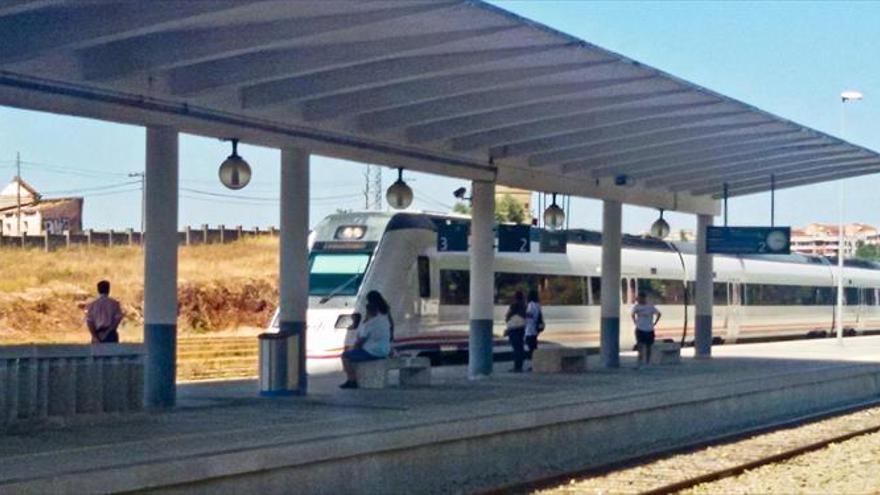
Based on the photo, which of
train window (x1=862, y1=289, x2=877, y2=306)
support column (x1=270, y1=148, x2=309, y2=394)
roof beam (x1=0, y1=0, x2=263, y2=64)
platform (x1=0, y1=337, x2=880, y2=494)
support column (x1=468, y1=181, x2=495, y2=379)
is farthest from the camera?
train window (x1=862, y1=289, x2=877, y2=306)

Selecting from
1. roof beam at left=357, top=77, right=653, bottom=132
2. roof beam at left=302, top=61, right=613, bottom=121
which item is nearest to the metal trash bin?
roof beam at left=302, top=61, right=613, bottom=121

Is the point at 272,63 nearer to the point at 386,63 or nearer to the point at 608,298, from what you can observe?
the point at 386,63

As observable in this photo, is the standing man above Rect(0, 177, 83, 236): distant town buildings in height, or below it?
below

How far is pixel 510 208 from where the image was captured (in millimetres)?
79062

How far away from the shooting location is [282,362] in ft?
62.6

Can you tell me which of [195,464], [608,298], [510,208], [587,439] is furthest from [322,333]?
[510,208]

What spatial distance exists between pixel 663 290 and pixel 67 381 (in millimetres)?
27161

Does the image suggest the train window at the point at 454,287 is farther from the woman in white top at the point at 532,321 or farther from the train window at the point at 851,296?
the train window at the point at 851,296

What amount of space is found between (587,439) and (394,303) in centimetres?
1050

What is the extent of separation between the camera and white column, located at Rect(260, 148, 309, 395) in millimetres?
19078

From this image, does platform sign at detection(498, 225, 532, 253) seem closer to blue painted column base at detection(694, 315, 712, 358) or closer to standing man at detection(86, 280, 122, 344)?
blue painted column base at detection(694, 315, 712, 358)

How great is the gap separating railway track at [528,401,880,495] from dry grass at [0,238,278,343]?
2488 cm

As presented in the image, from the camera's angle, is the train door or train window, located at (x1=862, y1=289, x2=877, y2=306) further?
train window, located at (x1=862, y1=289, x2=877, y2=306)

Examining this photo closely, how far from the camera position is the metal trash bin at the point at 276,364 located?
18984 millimetres
